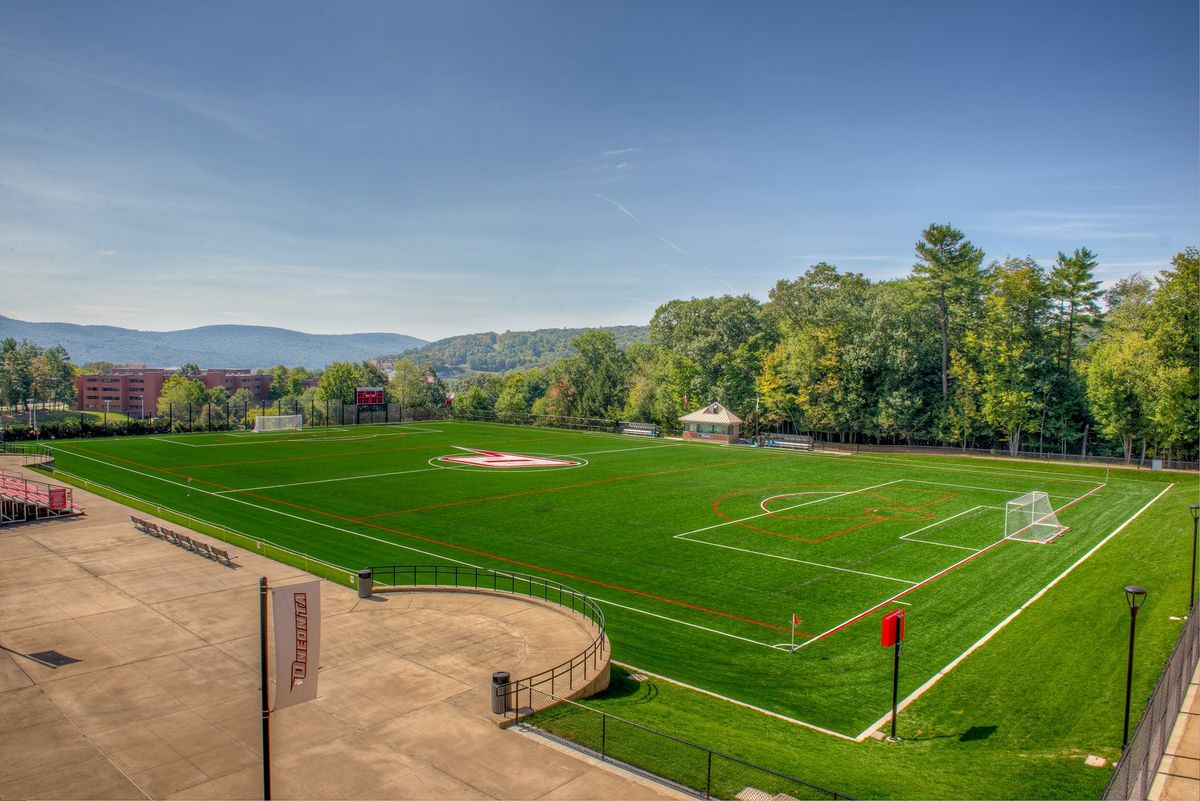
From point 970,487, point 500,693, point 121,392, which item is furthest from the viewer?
point 121,392

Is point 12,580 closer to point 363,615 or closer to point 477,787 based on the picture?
point 363,615

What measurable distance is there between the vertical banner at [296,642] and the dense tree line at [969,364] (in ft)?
223

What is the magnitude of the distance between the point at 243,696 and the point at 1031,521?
36333mm


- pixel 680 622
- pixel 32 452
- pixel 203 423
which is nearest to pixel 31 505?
pixel 680 622

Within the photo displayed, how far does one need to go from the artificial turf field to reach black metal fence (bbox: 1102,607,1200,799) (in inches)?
214

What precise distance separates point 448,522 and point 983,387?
183 ft

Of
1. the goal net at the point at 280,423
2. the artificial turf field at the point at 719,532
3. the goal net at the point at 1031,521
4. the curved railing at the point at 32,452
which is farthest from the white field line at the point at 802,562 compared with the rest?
the goal net at the point at 280,423

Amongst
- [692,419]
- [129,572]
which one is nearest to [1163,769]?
[129,572]

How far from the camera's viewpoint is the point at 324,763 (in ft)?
42.7

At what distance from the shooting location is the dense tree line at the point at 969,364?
60.4 meters

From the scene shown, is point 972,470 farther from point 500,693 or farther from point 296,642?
point 296,642

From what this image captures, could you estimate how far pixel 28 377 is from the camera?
159 metres

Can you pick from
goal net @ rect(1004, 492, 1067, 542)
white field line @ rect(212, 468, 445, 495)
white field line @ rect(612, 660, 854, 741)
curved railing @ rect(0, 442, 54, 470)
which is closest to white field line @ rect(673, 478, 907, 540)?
goal net @ rect(1004, 492, 1067, 542)

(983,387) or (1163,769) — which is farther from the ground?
(983,387)
